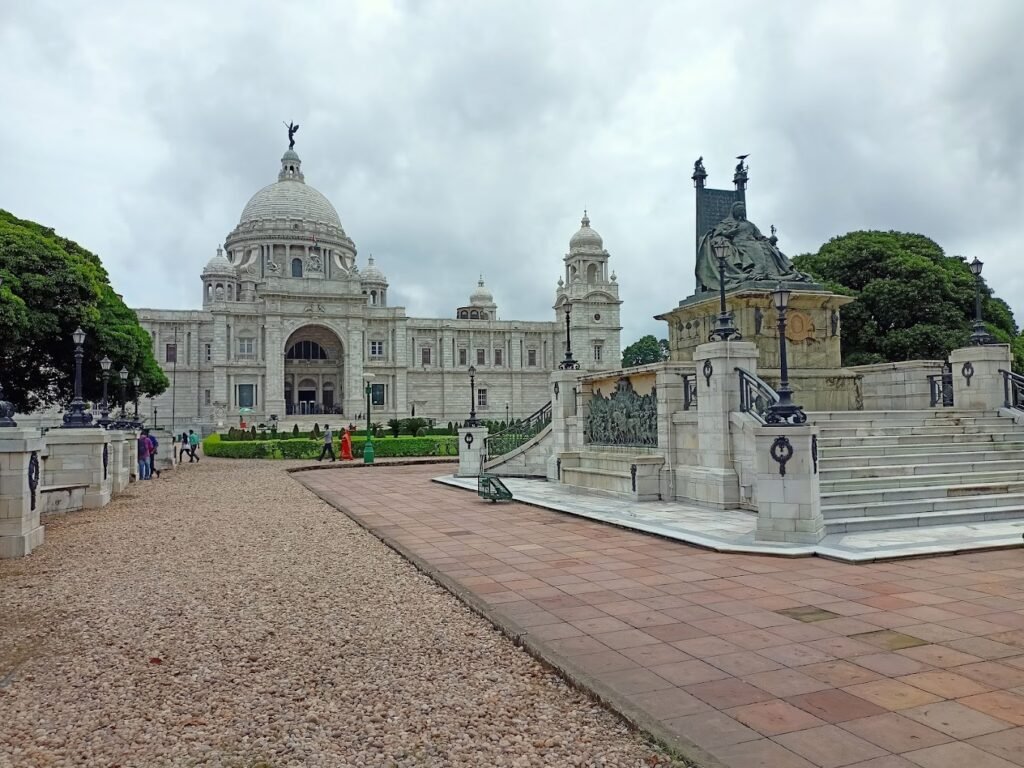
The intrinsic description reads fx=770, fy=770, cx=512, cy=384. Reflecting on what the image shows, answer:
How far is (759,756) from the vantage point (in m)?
3.97

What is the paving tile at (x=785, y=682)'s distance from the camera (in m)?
4.85

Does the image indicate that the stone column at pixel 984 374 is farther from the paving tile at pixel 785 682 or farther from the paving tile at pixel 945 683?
the paving tile at pixel 785 682

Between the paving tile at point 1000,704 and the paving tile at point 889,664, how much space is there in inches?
19.4

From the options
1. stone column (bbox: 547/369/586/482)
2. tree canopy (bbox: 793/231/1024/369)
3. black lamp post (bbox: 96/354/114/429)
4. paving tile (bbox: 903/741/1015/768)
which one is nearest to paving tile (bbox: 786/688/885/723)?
paving tile (bbox: 903/741/1015/768)

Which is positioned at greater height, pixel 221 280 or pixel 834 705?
pixel 221 280

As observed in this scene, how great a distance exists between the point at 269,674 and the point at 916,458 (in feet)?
37.8

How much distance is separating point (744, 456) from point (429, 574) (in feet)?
20.9

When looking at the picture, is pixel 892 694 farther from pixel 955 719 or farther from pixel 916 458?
pixel 916 458

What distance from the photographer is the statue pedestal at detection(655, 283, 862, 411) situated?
1712cm

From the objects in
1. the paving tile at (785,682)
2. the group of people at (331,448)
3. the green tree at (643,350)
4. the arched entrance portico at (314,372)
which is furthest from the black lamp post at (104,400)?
the green tree at (643,350)

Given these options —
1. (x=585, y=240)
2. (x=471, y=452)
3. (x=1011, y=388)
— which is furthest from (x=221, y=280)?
(x=1011, y=388)

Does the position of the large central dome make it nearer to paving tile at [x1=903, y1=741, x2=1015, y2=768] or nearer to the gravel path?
the gravel path

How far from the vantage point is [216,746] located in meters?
4.35

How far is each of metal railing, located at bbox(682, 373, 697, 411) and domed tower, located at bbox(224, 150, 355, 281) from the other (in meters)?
68.5
